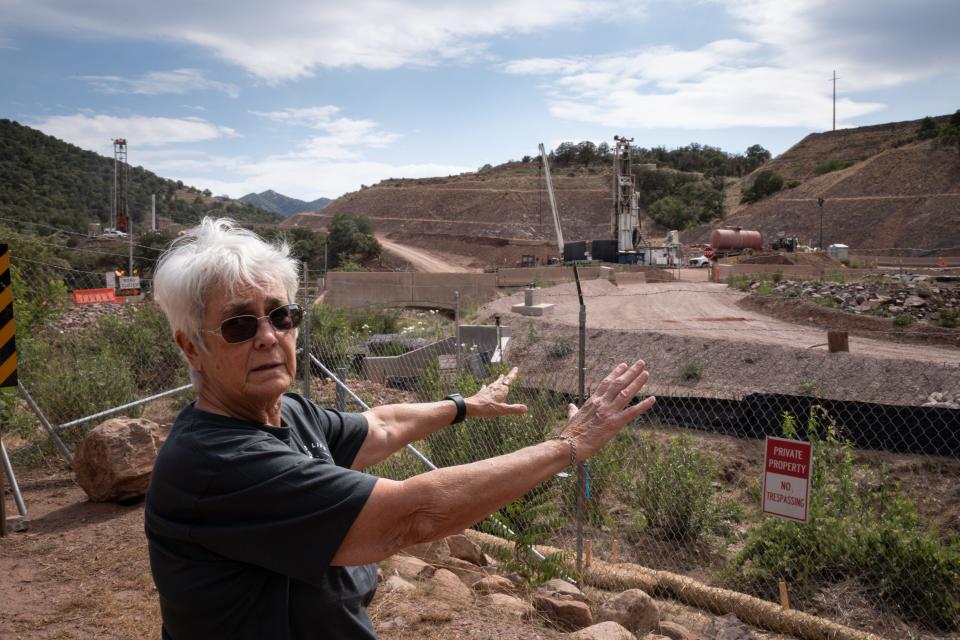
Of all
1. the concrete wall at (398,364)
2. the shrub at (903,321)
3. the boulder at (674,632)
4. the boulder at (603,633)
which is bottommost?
the boulder at (674,632)

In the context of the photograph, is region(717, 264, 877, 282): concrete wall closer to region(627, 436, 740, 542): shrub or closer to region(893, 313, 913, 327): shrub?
region(893, 313, 913, 327): shrub

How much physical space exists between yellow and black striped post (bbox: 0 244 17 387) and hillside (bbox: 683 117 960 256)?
171 feet

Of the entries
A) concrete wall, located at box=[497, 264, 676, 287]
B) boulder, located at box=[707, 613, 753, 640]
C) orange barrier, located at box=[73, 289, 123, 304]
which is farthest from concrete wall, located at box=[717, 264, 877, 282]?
boulder, located at box=[707, 613, 753, 640]

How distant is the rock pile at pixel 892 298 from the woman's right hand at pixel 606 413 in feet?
77.6

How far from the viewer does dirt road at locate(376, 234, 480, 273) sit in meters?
53.2

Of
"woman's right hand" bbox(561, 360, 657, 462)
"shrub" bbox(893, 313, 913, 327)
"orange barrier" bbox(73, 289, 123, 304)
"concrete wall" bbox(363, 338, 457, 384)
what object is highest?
"woman's right hand" bbox(561, 360, 657, 462)

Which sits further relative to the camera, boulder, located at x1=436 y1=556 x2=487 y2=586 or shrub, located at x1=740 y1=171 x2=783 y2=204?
shrub, located at x1=740 y1=171 x2=783 y2=204

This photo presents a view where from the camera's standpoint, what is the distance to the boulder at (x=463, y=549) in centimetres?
566

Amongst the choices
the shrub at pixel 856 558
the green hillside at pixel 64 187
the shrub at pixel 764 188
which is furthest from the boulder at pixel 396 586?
the shrub at pixel 764 188

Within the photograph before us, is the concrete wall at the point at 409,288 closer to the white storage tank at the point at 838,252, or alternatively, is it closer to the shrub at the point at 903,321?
the shrub at the point at 903,321

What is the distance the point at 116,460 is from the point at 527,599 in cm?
376

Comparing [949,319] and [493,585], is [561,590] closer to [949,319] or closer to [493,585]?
[493,585]

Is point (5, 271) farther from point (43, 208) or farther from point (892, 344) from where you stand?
point (43, 208)

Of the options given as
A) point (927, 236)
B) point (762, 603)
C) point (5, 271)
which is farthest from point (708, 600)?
point (927, 236)
